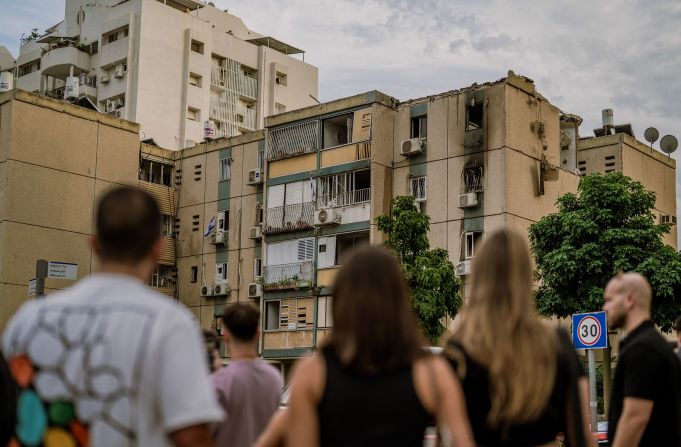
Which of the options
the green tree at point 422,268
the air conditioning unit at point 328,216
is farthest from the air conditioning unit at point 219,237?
the green tree at point 422,268

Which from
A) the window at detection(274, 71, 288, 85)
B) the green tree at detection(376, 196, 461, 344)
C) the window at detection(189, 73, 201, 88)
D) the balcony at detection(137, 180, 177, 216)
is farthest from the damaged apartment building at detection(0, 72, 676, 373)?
the window at detection(274, 71, 288, 85)

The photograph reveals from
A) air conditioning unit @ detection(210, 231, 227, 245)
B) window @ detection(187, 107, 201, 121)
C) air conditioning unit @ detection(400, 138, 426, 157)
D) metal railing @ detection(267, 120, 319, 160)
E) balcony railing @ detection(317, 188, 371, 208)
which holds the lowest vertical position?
air conditioning unit @ detection(210, 231, 227, 245)

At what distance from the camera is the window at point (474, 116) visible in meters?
42.1

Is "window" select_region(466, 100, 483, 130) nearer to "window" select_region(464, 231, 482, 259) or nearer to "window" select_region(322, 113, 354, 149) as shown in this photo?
"window" select_region(464, 231, 482, 259)

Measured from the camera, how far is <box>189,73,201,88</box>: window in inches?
2645

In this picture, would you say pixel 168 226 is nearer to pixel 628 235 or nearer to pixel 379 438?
pixel 628 235

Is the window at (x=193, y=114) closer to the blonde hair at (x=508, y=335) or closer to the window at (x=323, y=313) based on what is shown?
the window at (x=323, y=313)

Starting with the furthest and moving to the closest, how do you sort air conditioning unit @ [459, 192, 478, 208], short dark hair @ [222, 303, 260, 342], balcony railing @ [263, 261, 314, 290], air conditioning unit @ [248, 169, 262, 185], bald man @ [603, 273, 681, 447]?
air conditioning unit @ [248, 169, 262, 185]
balcony railing @ [263, 261, 314, 290]
air conditioning unit @ [459, 192, 478, 208]
short dark hair @ [222, 303, 260, 342]
bald man @ [603, 273, 681, 447]

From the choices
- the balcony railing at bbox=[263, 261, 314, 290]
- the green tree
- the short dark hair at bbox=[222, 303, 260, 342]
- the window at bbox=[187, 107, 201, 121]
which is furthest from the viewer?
the window at bbox=[187, 107, 201, 121]

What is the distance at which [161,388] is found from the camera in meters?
3.53

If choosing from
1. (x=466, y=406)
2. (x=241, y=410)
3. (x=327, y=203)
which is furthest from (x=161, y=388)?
(x=327, y=203)

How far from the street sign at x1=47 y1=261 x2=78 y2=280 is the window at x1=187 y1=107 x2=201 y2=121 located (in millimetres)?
47328

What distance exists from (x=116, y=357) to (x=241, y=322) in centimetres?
284

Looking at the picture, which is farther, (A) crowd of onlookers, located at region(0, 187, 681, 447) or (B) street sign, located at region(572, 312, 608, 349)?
(B) street sign, located at region(572, 312, 608, 349)
